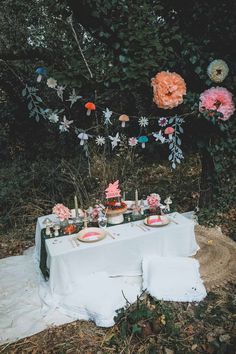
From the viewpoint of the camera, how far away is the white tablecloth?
302 centimetres

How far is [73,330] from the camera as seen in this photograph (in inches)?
110

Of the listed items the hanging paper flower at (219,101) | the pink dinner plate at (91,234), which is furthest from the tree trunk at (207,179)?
the pink dinner plate at (91,234)

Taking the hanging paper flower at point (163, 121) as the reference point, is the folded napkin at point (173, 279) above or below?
below

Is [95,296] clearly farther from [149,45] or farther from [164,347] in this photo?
[149,45]

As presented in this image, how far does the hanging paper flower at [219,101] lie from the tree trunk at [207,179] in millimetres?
689

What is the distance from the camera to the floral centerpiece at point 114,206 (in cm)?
348

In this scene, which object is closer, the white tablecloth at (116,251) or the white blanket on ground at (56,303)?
the white blanket on ground at (56,303)

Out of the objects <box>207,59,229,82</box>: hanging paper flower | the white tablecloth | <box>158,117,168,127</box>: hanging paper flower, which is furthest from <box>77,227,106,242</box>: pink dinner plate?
<box>207,59,229,82</box>: hanging paper flower

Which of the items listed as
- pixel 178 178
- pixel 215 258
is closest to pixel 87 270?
pixel 215 258

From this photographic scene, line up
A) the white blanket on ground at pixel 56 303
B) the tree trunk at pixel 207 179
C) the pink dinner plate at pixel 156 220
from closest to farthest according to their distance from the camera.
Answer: the white blanket on ground at pixel 56 303
the pink dinner plate at pixel 156 220
the tree trunk at pixel 207 179

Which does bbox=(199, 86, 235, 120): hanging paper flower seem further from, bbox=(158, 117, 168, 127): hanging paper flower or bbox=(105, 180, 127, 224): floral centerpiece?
bbox=(105, 180, 127, 224): floral centerpiece

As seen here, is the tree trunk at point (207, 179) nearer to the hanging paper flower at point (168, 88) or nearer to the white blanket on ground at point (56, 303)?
the hanging paper flower at point (168, 88)

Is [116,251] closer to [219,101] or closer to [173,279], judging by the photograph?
[173,279]

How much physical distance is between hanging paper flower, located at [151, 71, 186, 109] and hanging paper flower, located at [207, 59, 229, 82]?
331mm
